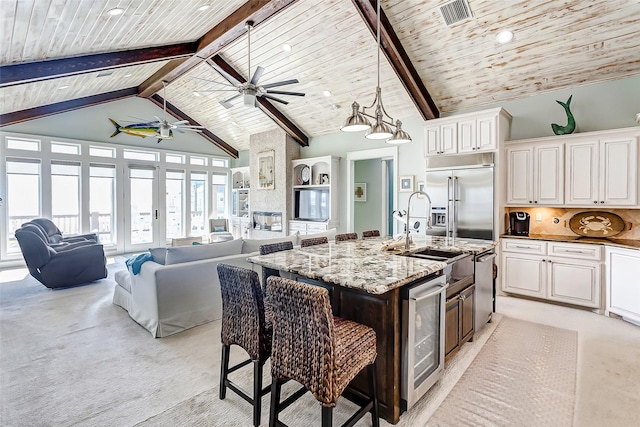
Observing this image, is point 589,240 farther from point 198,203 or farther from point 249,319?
point 198,203

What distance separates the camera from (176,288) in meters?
3.40

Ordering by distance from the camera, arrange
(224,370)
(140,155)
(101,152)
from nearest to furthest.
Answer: (224,370), (101,152), (140,155)

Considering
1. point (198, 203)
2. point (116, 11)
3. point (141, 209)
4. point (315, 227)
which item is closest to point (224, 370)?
point (116, 11)

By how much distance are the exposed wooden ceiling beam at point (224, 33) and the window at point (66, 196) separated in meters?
3.04

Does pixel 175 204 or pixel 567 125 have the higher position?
pixel 567 125

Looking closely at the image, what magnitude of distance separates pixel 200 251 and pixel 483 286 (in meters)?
3.11

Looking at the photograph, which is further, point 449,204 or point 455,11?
point 449,204

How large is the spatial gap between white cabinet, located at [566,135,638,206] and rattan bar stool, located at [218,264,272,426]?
4.42 meters

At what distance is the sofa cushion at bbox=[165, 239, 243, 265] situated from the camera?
138 inches

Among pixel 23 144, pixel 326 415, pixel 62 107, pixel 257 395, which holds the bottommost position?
pixel 257 395

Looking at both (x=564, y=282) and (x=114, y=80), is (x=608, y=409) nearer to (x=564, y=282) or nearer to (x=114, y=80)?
(x=564, y=282)

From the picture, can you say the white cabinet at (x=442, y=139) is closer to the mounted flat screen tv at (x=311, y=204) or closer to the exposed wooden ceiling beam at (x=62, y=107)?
the mounted flat screen tv at (x=311, y=204)

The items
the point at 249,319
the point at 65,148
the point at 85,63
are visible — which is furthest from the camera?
the point at 65,148

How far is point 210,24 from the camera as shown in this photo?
4.80 metres
